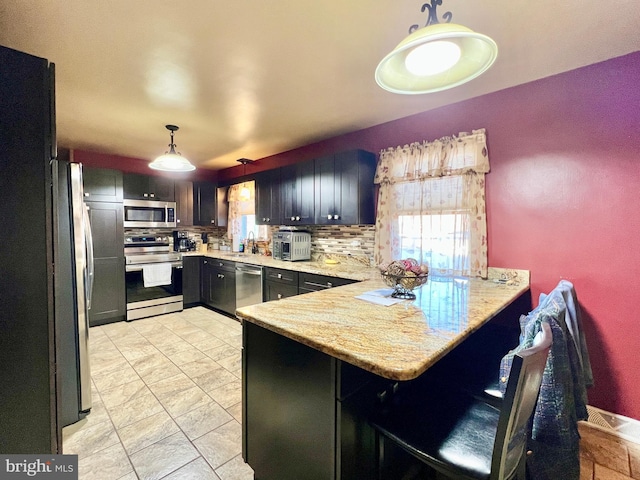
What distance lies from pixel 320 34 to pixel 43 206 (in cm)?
162

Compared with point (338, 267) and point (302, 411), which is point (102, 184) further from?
point (302, 411)

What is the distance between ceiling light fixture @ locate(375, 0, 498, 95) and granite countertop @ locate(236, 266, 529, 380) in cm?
103

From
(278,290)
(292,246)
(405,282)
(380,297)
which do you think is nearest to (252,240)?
(292,246)

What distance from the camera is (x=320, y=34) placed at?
1681mm

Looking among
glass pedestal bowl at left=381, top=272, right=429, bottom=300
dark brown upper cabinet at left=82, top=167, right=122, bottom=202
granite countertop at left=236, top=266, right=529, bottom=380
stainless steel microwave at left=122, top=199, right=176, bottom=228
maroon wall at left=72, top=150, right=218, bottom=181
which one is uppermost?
maroon wall at left=72, top=150, right=218, bottom=181

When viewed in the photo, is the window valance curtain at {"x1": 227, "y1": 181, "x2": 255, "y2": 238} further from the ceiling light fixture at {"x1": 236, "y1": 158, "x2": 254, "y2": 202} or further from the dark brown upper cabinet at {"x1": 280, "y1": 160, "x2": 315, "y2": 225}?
the dark brown upper cabinet at {"x1": 280, "y1": 160, "x2": 315, "y2": 225}

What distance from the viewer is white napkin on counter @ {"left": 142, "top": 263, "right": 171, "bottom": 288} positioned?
13.3 feet

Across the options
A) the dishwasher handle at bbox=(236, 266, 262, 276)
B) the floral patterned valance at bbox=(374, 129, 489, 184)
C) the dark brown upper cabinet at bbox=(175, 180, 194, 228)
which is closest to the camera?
the floral patterned valance at bbox=(374, 129, 489, 184)

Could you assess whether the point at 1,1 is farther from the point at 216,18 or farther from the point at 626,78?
the point at 626,78

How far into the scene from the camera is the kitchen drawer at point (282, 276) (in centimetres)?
320

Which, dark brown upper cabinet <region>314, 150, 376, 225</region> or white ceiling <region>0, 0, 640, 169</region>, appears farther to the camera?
dark brown upper cabinet <region>314, 150, 376, 225</region>

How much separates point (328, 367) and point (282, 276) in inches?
91.3

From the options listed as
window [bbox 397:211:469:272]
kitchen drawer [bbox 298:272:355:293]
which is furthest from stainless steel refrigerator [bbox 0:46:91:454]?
window [bbox 397:211:469:272]

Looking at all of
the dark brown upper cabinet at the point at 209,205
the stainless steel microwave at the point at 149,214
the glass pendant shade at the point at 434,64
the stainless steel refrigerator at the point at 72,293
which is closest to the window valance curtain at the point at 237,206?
the dark brown upper cabinet at the point at 209,205
